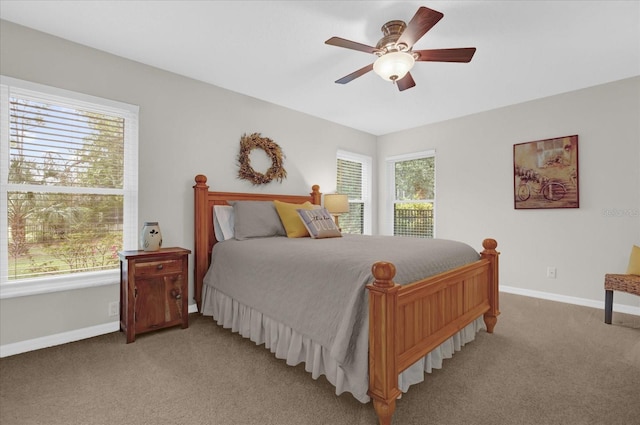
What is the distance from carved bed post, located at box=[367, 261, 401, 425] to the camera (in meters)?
1.43

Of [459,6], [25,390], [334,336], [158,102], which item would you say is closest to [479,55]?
[459,6]

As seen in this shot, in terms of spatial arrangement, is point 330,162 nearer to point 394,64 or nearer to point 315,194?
point 315,194

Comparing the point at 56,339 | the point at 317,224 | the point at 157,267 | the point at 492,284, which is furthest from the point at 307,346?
the point at 56,339

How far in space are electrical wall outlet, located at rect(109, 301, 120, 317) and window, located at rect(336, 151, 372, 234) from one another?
3.20 meters

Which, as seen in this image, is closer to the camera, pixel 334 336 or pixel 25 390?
pixel 334 336

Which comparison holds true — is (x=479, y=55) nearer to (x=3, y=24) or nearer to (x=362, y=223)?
(x=362, y=223)

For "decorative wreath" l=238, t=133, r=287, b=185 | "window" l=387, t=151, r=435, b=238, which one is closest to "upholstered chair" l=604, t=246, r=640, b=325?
"window" l=387, t=151, r=435, b=238

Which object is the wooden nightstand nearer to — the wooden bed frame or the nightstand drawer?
the nightstand drawer

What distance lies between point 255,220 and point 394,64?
1932mm

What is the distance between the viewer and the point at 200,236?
306 cm

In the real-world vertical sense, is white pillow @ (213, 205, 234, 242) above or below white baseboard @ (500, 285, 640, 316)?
above

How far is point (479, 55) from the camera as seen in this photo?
2.67 m

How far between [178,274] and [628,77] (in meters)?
4.86

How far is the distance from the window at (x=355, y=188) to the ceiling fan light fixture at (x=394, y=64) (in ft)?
8.71
